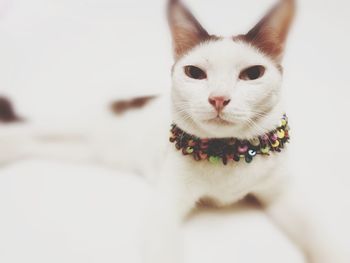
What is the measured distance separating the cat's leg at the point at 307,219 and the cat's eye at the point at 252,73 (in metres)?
0.24

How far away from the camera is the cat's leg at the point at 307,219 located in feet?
2.69

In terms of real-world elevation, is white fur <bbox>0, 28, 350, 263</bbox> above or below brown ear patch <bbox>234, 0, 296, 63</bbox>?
below

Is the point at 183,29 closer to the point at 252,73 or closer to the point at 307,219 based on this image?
the point at 252,73

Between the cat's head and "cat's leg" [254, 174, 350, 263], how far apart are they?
0.58ft

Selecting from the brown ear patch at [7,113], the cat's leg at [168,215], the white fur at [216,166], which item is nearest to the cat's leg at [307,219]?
the white fur at [216,166]

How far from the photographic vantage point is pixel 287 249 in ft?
2.82

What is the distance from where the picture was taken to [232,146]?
2.83 feet

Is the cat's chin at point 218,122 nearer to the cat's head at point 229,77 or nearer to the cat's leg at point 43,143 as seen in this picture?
the cat's head at point 229,77

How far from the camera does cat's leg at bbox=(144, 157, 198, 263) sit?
82 cm

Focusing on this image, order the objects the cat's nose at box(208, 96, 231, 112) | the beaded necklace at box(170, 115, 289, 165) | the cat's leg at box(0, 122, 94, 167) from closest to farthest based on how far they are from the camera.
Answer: the cat's nose at box(208, 96, 231, 112) < the beaded necklace at box(170, 115, 289, 165) < the cat's leg at box(0, 122, 94, 167)

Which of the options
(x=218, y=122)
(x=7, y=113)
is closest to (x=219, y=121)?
(x=218, y=122)

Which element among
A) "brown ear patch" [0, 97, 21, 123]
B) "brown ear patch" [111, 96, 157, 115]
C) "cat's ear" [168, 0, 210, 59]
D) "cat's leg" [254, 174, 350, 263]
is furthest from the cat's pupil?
"brown ear patch" [0, 97, 21, 123]

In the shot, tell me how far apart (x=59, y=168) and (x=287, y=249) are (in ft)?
2.01

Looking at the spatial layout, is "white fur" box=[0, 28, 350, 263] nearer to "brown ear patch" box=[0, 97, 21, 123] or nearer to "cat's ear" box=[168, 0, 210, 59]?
"cat's ear" box=[168, 0, 210, 59]
